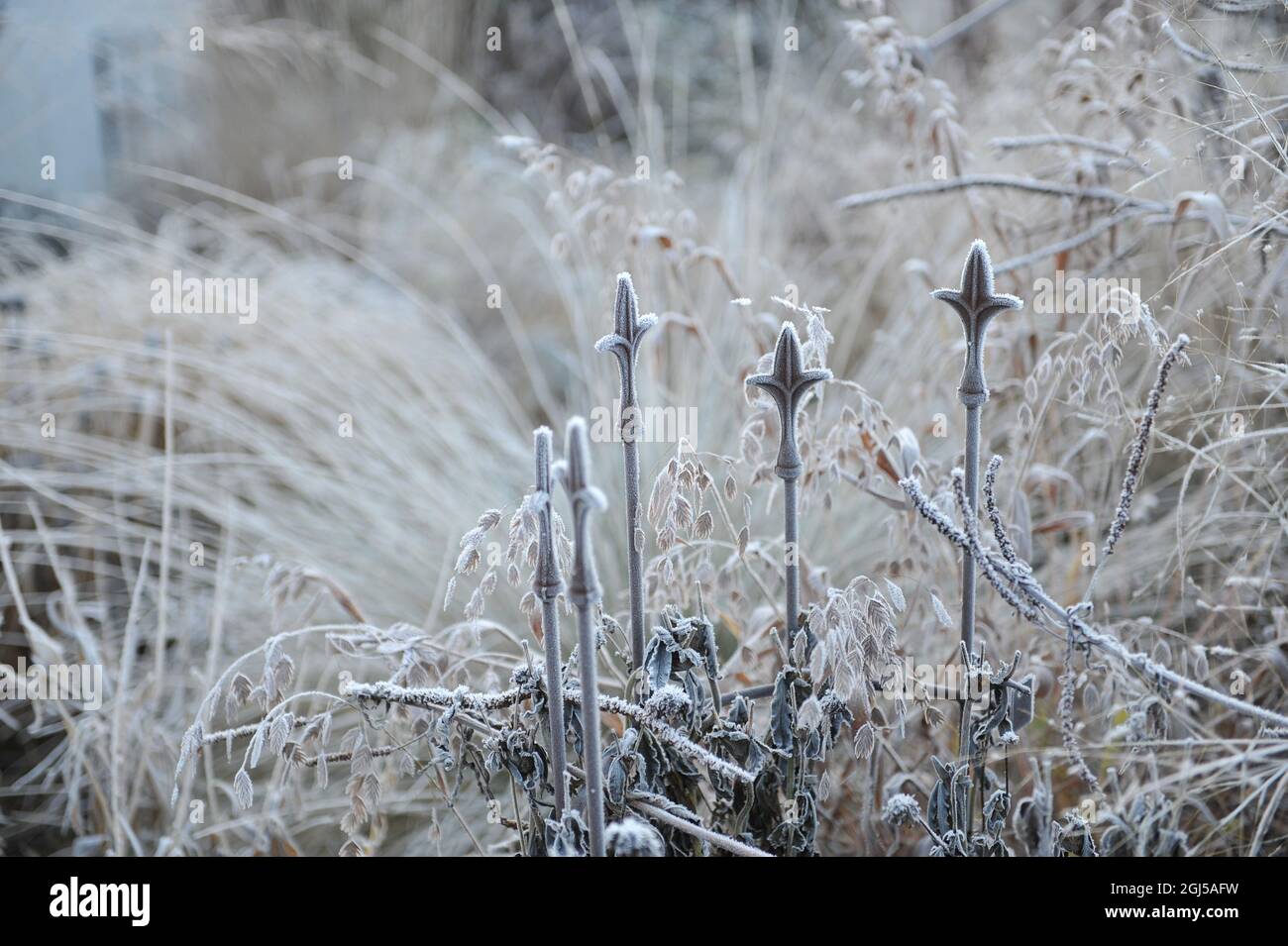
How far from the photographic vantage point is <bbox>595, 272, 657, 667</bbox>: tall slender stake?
67 cm

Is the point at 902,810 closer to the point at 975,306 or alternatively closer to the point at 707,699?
the point at 707,699

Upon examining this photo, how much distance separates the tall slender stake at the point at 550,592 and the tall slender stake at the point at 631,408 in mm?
71

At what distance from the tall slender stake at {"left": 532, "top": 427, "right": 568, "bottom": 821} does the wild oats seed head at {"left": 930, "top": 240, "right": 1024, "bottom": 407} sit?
298 mm

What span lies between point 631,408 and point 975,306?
25cm

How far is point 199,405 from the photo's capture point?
1.47 metres

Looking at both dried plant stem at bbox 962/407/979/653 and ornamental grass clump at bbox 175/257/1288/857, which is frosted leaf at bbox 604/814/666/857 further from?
dried plant stem at bbox 962/407/979/653

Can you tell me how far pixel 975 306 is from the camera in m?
0.69

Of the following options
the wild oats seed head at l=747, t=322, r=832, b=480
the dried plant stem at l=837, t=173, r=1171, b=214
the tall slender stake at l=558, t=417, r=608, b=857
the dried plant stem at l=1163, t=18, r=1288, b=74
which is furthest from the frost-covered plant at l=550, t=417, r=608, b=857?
the dried plant stem at l=1163, t=18, r=1288, b=74

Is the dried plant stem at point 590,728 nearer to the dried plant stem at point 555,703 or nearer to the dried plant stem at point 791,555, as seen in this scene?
the dried plant stem at point 555,703

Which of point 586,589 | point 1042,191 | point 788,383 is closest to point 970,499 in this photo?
point 788,383
